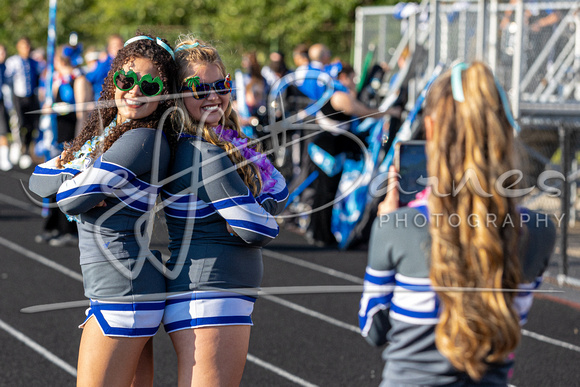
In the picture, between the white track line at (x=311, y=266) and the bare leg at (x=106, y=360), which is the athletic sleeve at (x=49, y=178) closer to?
the bare leg at (x=106, y=360)

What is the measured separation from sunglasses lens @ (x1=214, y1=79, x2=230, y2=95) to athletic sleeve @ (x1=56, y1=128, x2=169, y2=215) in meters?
0.27

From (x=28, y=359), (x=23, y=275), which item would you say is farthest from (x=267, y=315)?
(x=23, y=275)

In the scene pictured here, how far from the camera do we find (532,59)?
909cm

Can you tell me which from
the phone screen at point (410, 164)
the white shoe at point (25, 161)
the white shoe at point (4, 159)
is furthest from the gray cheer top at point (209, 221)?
the white shoe at point (25, 161)

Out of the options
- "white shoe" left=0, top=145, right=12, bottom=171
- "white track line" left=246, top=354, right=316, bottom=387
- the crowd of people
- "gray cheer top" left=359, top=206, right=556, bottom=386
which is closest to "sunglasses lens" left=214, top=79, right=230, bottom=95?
the crowd of people

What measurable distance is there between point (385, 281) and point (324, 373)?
2.72 m

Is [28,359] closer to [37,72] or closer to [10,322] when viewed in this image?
[10,322]

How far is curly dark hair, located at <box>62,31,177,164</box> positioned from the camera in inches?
99.6

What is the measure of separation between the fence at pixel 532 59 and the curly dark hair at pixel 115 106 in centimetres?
503

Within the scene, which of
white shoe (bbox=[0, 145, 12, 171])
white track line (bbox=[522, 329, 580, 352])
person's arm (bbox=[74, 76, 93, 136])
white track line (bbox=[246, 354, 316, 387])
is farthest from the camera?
white shoe (bbox=[0, 145, 12, 171])

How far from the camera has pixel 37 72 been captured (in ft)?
46.5

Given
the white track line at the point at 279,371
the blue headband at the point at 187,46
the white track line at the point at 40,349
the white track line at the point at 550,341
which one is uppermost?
the blue headband at the point at 187,46

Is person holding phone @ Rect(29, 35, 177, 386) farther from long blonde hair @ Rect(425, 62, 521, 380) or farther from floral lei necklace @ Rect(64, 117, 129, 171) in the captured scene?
long blonde hair @ Rect(425, 62, 521, 380)

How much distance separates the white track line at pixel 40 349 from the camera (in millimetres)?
4570
